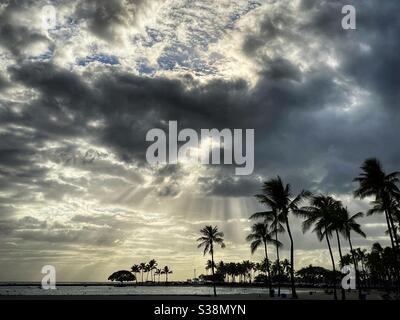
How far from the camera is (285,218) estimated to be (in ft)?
147

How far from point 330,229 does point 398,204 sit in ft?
26.3

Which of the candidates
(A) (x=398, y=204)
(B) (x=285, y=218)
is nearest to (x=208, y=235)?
(B) (x=285, y=218)
